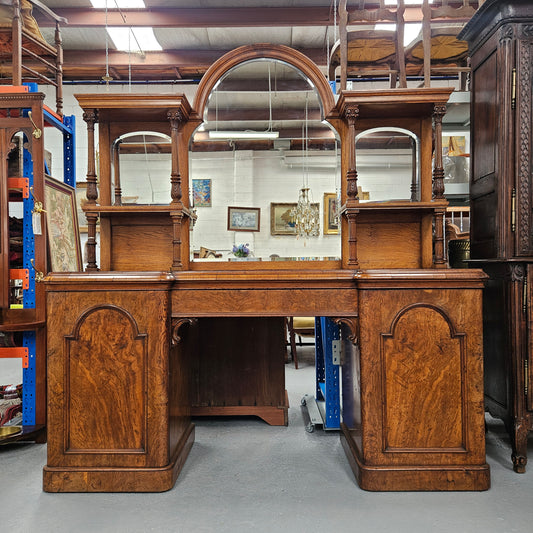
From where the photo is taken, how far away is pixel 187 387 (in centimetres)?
282

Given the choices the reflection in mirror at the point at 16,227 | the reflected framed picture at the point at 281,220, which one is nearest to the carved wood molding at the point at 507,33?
the reflected framed picture at the point at 281,220

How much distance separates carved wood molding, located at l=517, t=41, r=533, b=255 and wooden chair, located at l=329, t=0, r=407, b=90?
3.02 feet

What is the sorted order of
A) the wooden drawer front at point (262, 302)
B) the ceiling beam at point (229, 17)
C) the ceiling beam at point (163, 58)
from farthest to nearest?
the ceiling beam at point (163, 58) < the ceiling beam at point (229, 17) < the wooden drawer front at point (262, 302)

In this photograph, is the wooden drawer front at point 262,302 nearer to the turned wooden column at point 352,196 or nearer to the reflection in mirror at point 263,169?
the turned wooden column at point 352,196

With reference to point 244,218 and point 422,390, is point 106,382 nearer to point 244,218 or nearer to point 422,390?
point 244,218

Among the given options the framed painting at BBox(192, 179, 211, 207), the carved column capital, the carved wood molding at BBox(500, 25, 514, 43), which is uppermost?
the carved wood molding at BBox(500, 25, 514, 43)

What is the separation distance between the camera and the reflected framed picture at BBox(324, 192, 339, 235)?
2711 mm

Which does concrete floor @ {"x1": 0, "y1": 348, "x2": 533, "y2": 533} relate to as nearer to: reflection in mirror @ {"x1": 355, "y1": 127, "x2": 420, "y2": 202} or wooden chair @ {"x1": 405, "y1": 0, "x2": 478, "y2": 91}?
reflection in mirror @ {"x1": 355, "y1": 127, "x2": 420, "y2": 202}

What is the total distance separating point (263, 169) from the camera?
2.75 meters

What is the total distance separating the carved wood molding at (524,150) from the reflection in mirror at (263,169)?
102 centimetres

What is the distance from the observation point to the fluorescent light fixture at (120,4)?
5.37 meters

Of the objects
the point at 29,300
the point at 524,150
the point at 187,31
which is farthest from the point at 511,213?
the point at 187,31

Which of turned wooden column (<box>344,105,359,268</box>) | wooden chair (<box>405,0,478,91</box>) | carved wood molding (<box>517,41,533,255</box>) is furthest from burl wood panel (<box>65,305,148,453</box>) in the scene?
wooden chair (<box>405,0,478,91</box>)

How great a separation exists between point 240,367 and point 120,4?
16.1 ft
